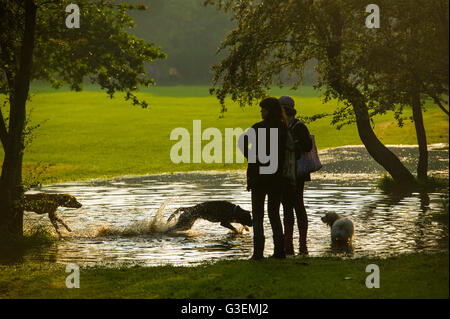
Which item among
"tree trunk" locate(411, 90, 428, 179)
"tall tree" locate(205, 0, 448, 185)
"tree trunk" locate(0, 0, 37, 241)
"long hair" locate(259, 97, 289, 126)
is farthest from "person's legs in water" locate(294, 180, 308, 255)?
"tree trunk" locate(411, 90, 428, 179)

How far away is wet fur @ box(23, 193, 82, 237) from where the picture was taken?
546 inches

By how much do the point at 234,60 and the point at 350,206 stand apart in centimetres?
427

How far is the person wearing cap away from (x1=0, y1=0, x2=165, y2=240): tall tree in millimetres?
5024

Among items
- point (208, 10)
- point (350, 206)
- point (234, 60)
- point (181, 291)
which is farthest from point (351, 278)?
point (208, 10)

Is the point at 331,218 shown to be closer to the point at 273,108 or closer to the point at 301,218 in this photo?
the point at 301,218

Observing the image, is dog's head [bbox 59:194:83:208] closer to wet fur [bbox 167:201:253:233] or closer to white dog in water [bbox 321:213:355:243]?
wet fur [bbox 167:201:253:233]

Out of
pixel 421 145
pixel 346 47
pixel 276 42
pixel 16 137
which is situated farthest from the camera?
pixel 421 145

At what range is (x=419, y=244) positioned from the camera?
1192cm

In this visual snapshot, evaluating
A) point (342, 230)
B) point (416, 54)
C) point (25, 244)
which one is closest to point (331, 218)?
point (342, 230)

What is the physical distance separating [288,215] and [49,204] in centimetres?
567

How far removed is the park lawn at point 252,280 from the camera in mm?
8148

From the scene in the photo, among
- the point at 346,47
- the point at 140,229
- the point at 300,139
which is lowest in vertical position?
the point at 140,229

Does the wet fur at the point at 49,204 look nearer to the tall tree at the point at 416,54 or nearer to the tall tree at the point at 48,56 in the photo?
the tall tree at the point at 48,56

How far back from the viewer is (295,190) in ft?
35.4
